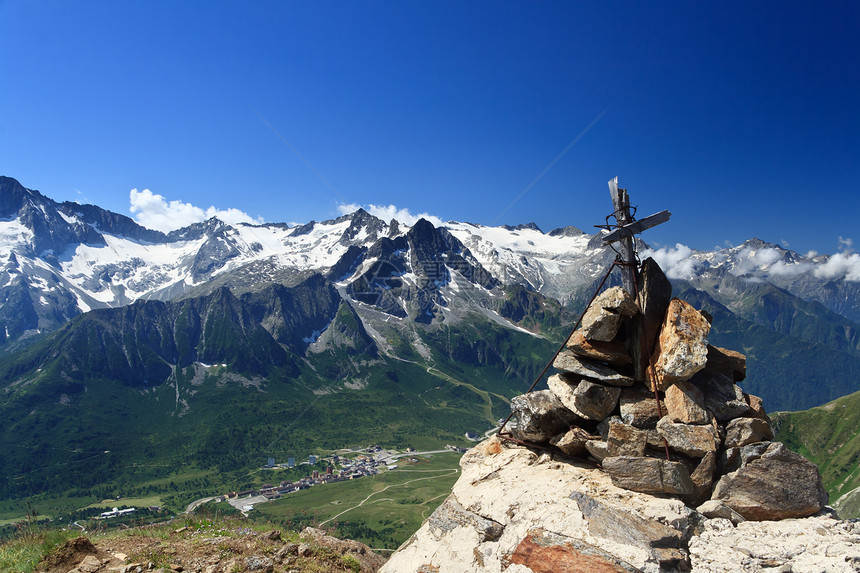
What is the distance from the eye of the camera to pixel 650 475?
12.3 m

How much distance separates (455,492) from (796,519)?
31.1 ft

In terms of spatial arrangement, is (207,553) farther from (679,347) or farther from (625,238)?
(625,238)

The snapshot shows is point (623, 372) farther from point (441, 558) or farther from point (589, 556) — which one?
point (441, 558)

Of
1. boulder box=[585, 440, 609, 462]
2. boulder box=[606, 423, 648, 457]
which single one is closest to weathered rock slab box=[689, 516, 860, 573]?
boulder box=[606, 423, 648, 457]

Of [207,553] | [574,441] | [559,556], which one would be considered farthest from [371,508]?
[559,556]

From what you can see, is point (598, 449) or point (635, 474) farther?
point (598, 449)

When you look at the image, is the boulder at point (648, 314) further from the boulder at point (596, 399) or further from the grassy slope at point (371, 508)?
the grassy slope at point (371, 508)

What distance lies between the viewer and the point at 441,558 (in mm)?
12656

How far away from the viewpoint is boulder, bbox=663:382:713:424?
13.1m

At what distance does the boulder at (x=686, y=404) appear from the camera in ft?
43.0

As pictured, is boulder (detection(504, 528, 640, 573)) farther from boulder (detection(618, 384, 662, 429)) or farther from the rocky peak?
boulder (detection(618, 384, 662, 429))

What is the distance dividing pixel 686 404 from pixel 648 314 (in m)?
3.23

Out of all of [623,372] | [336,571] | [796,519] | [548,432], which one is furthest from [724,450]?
[336,571]

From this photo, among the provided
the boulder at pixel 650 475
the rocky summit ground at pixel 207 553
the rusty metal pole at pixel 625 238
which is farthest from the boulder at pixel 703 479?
the rocky summit ground at pixel 207 553
